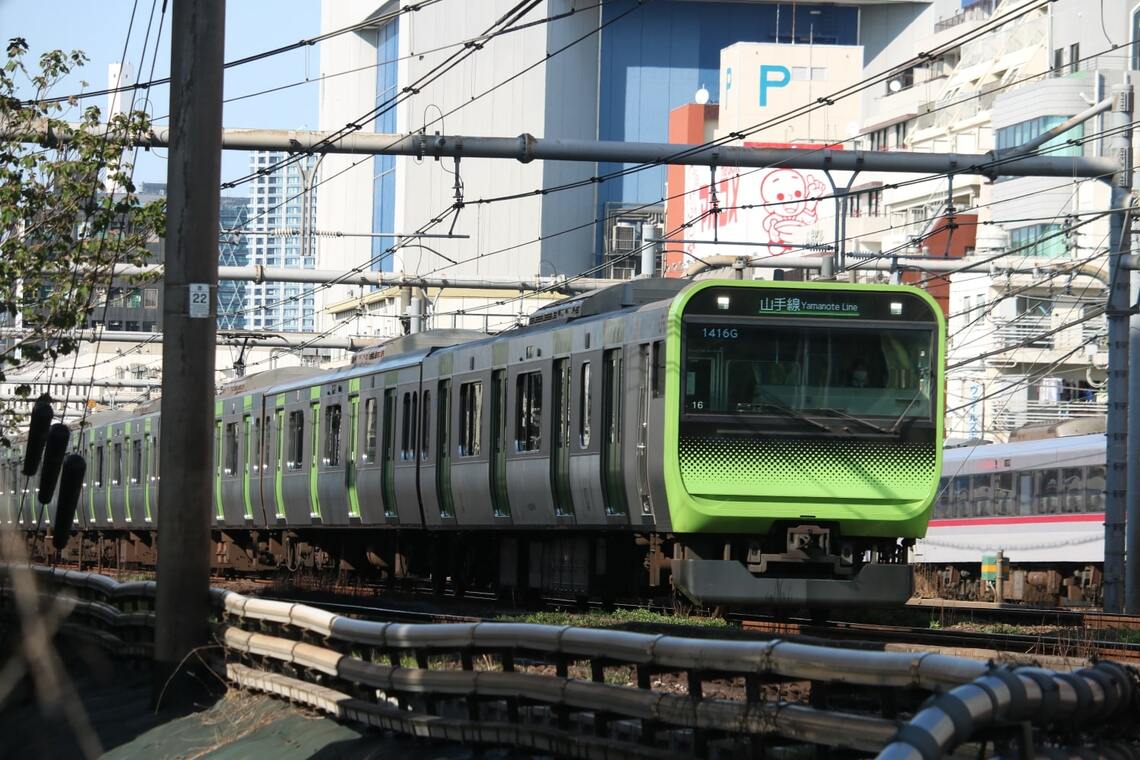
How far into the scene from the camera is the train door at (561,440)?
19281 mm

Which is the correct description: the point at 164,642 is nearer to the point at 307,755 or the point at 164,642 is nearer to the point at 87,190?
the point at 307,755

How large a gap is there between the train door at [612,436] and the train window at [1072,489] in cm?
2472

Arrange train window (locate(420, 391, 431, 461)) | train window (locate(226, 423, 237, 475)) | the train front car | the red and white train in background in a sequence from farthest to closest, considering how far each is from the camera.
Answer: the red and white train in background < train window (locate(226, 423, 237, 475)) < train window (locate(420, 391, 431, 461)) < the train front car

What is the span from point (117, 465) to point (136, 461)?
2.19 metres

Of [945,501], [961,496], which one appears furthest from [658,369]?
[945,501]

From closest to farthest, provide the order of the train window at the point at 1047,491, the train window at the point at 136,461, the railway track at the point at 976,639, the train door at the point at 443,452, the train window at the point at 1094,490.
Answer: the railway track at the point at 976,639 → the train door at the point at 443,452 → the train window at the point at 136,461 → the train window at the point at 1094,490 → the train window at the point at 1047,491

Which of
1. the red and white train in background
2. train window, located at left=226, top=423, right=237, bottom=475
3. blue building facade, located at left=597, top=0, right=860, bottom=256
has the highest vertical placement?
blue building facade, located at left=597, top=0, right=860, bottom=256

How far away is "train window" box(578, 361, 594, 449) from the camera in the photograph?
1873 centimetres

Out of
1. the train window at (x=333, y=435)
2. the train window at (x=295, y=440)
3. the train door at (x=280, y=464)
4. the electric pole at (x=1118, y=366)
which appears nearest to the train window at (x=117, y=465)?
the train door at (x=280, y=464)

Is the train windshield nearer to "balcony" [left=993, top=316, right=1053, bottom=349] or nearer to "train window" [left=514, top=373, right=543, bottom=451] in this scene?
"train window" [left=514, top=373, right=543, bottom=451]

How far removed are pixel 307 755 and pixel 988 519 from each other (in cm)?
3625

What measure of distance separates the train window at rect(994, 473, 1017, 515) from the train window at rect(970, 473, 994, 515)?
0.99 feet

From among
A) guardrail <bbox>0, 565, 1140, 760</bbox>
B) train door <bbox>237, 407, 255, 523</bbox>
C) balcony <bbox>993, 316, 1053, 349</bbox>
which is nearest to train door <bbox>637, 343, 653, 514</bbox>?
guardrail <bbox>0, 565, 1140, 760</bbox>

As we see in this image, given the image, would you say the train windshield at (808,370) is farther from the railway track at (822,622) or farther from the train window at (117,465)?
the train window at (117,465)
